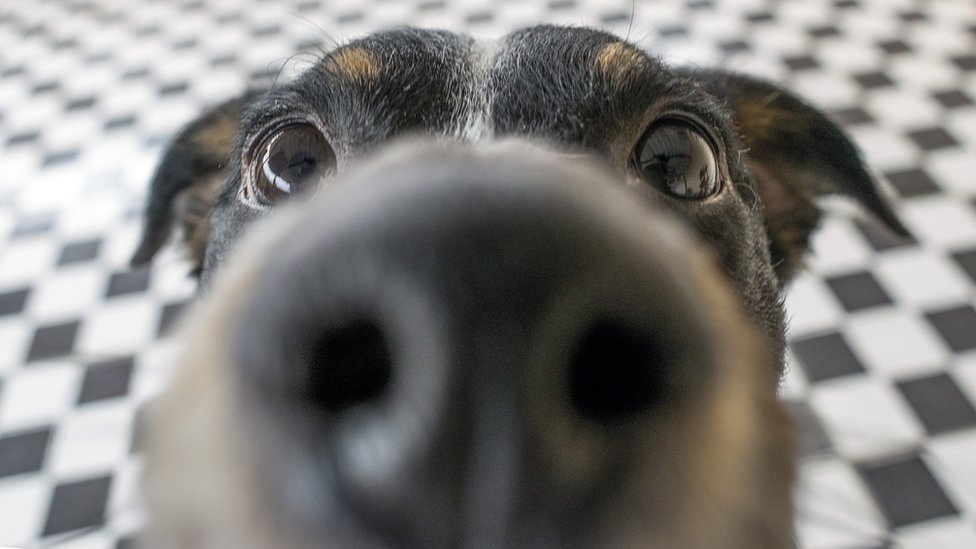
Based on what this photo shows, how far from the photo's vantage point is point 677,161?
3.93ft

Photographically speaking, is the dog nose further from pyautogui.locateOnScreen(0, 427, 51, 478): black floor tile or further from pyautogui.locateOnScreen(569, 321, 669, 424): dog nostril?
pyautogui.locateOnScreen(0, 427, 51, 478): black floor tile

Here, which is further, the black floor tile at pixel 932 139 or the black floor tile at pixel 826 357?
the black floor tile at pixel 932 139

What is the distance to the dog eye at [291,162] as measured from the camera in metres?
1.18

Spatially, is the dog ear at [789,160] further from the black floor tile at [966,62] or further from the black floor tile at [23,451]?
the black floor tile at [966,62]

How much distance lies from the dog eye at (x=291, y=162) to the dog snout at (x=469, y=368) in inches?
29.7

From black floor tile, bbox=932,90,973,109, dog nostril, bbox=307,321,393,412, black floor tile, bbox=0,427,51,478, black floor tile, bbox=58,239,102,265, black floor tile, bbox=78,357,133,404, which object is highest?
black floor tile, bbox=932,90,973,109

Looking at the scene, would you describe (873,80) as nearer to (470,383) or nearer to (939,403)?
(939,403)

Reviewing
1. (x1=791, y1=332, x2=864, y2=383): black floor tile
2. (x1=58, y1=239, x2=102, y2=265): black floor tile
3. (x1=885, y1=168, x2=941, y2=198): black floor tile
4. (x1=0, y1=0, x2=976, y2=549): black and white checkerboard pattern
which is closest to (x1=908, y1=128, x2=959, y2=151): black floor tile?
(x1=0, y1=0, x2=976, y2=549): black and white checkerboard pattern

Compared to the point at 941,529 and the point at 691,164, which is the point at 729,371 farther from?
the point at 941,529

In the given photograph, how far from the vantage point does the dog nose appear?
406mm

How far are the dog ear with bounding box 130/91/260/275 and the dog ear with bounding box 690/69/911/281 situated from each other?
123 centimetres

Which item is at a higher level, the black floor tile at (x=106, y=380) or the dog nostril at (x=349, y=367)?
the black floor tile at (x=106, y=380)

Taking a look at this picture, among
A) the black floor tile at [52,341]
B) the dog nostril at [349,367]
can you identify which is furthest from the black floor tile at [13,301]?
the dog nostril at [349,367]

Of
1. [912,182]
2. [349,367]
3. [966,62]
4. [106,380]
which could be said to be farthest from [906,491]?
[106,380]
